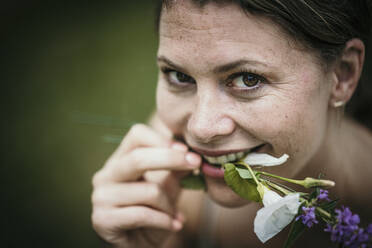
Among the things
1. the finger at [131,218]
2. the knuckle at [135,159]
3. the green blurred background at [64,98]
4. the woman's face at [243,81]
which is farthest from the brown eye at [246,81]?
the green blurred background at [64,98]

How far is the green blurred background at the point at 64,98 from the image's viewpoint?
13.6 feet

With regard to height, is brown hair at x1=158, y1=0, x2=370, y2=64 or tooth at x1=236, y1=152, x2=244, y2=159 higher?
brown hair at x1=158, y1=0, x2=370, y2=64

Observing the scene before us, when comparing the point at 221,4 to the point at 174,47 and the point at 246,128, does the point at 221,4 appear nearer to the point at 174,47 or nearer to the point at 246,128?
the point at 174,47

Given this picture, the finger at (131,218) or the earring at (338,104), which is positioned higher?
the earring at (338,104)

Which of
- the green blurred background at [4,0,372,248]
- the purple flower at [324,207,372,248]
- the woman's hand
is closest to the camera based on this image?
the purple flower at [324,207,372,248]

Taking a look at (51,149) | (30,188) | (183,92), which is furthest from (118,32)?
(183,92)

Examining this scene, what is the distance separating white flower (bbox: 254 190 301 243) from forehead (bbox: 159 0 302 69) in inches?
25.3

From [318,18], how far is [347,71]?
42 cm

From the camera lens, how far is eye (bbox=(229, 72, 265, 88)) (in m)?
1.68

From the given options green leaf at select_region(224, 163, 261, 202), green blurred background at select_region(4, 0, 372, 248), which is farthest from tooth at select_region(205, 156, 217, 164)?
green blurred background at select_region(4, 0, 372, 248)

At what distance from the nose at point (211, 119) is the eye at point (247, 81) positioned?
0.11 meters

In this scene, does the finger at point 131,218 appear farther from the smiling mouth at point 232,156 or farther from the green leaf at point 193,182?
the smiling mouth at point 232,156

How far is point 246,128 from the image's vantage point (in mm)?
1716

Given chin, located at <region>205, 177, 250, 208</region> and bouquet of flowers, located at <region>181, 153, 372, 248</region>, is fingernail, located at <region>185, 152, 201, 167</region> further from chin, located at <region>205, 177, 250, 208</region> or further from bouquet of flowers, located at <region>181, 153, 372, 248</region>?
bouquet of flowers, located at <region>181, 153, 372, 248</region>
